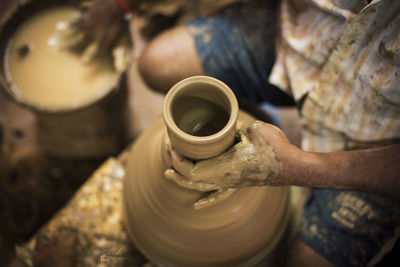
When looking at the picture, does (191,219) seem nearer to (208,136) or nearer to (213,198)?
(213,198)

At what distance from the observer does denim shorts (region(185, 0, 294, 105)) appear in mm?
1497

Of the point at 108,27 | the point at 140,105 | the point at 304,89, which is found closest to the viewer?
the point at 304,89

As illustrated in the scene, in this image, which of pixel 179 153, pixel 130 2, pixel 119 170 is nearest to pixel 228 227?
pixel 179 153

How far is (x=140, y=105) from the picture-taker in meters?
2.19

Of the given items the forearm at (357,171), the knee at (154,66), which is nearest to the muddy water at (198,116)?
the forearm at (357,171)

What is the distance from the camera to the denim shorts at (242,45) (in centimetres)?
150

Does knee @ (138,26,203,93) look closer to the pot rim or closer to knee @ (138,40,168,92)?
knee @ (138,40,168,92)

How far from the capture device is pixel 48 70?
1.87m

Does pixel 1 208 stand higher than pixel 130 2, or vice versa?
pixel 130 2

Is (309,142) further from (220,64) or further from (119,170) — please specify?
(119,170)

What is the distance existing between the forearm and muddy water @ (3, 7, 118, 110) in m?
1.13

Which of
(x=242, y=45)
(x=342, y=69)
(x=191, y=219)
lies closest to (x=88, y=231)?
(x=191, y=219)

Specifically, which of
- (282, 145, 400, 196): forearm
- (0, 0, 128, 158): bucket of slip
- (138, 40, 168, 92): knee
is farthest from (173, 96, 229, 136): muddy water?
(0, 0, 128, 158): bucket of slip

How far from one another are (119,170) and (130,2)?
33.0 inches
